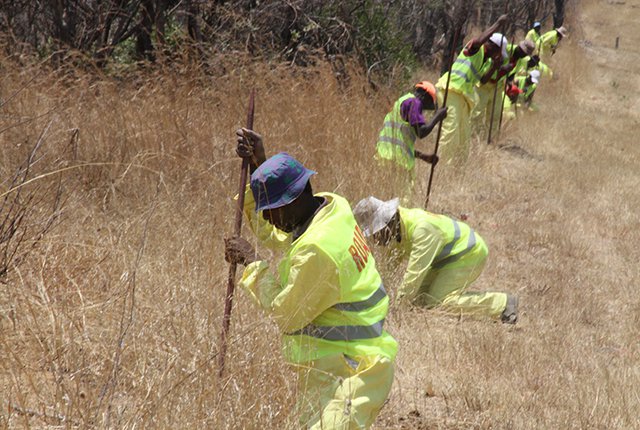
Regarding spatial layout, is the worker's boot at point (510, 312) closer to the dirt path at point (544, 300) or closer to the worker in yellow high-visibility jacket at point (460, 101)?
the dirt path at point (544, 300)

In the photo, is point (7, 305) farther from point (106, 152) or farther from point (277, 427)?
point (106, 152)

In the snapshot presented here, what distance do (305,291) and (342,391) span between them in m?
0.41

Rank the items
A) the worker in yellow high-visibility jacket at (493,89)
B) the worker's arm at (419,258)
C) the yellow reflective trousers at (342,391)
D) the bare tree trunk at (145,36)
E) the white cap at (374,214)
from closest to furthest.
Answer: the yellow reflective trousers at (342,391)
the white cap at (374,214)
the worker's arm at (419,258)
the bare tree trunk at (145,36)
the worker in yellow high-visibility jacket at (493,89)

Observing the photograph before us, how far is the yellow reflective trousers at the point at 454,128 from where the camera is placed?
9430mm

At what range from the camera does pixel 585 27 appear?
33.9 meters

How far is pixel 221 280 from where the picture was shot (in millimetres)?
4328

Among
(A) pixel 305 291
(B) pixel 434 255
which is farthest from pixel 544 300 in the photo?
(A) pixel 305 291

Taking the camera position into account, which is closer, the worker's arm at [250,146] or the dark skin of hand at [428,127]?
the worker's arm at [250,146]

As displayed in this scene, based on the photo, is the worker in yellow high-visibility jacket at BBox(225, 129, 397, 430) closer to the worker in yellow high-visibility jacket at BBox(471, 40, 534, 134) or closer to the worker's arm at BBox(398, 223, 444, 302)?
the worker's arm at BBox(398, 223, 444, 302)

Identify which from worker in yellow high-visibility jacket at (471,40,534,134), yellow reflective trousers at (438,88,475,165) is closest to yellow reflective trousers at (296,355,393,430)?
yellow reflective trousers at (438,88,475,165)

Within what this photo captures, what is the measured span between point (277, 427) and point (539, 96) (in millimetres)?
15418

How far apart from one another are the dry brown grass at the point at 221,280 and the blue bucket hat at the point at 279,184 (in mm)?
462

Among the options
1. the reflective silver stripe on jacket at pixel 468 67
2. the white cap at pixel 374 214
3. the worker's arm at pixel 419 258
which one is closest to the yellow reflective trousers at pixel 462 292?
the worker's arm at pixel 419 258

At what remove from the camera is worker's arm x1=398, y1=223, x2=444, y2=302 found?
17.1 ft
